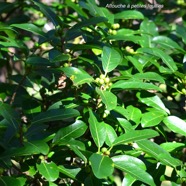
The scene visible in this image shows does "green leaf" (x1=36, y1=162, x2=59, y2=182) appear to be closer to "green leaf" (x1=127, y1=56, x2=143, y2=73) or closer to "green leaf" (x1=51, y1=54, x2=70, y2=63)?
"green leaf" (x1=51, y1=54, x2=70, y2=63)

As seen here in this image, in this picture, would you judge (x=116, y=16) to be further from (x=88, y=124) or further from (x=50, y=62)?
(x=88, y=124)

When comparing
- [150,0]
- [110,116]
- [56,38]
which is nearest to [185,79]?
[110,116]

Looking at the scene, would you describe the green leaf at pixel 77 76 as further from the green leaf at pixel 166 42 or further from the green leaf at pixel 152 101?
the green leaf at pixel 166 42

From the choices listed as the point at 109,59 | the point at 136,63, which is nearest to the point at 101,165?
the point at 109,59

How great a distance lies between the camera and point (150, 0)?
253 centimetres

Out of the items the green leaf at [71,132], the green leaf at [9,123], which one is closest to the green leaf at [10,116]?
the green leaf at [9,123]

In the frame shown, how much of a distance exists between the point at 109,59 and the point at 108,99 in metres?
0.21

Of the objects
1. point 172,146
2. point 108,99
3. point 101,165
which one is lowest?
point 172,146

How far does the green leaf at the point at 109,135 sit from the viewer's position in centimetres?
127

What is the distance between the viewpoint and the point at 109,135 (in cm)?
129

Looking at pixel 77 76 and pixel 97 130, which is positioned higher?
pixel 77 76

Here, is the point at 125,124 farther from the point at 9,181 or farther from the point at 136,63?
the point at 9,181

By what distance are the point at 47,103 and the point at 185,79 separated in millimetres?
535

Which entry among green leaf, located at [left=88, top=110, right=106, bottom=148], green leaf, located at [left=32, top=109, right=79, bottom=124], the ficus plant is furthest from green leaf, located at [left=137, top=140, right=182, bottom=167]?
green leaf, located at [left=32, top=109, right=79, bottom=124]
